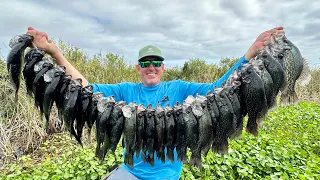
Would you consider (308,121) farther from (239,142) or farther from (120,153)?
(120,153)

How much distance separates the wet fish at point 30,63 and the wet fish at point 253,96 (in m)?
1.66

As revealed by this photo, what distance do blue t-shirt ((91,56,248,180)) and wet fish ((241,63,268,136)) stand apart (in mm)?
1115

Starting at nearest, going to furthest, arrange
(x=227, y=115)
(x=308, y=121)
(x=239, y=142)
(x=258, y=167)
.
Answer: (x=227, y=115), (x=258, y=167), (x=239, y=142), (x=308, y=121)

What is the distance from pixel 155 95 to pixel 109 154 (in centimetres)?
303

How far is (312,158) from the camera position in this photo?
6.13 m

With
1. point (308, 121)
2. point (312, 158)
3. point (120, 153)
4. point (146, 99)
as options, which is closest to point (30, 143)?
point (120, 153)

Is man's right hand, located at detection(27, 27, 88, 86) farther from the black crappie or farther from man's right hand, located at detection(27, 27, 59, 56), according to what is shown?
the black crappie

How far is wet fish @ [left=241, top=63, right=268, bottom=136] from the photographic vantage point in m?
2.13

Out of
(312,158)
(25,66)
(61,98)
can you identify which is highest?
(25,66)

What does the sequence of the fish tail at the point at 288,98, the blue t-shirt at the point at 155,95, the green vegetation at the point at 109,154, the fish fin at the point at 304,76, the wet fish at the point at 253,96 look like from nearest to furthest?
the wet fish at the point at 253,96
the fish tail at the point at 288,98
the fish fin at the point at 304,76
the blue t-shirt at the point at 155,95
the green vegetation at the point at 109,154

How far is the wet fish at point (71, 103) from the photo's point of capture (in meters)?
2.24

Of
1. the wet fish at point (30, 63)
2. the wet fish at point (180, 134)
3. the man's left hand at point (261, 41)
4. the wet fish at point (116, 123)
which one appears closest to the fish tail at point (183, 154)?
the wet fish at point (180, 134)

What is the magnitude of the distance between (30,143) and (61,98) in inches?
250

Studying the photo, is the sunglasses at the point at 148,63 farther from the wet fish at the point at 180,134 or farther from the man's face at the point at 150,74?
the wet fish at the point at 180,134
